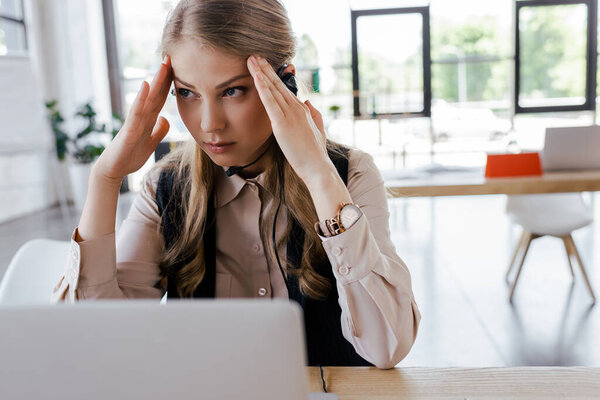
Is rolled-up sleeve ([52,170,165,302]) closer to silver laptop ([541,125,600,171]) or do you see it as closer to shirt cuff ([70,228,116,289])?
shirt cuff ([70,228,116,289])

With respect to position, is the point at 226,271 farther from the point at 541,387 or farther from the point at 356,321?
the point at 541,387

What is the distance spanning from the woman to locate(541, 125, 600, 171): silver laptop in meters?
1.71

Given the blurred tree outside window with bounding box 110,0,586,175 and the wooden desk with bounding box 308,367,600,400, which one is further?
the blurred tree outside window with bounding box 110,0,586,175

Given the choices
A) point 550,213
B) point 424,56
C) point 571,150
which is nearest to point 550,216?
point 550,213

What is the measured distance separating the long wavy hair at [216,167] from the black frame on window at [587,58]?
20.4ft

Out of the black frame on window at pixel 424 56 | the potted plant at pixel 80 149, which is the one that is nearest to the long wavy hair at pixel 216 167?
the potted plant at pixel 80 149

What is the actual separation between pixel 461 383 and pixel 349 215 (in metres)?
0.32

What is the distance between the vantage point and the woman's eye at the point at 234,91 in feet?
3.41

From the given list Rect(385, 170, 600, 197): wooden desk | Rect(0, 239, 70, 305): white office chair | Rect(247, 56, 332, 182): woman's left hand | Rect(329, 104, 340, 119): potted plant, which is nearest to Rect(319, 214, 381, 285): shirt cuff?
Rect(247, 56, 332, 182): woman's left hand

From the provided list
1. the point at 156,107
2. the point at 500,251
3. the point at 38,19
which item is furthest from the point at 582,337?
the point at 38,19

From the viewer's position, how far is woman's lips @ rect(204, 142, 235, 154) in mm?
1055

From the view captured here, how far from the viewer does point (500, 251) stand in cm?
392

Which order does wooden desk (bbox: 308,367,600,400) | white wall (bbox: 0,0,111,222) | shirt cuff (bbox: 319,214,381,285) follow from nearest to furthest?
wooden desk (bbox: 308,367,600,400)
shirt cuff (bbox: 319,214,381,285)
white wall (bbox: 0,0,111,222)

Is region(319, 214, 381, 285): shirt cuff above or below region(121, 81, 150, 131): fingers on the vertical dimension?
below
